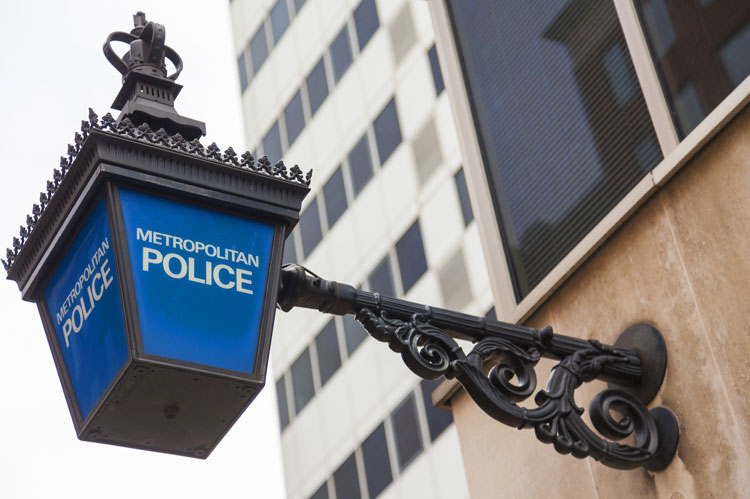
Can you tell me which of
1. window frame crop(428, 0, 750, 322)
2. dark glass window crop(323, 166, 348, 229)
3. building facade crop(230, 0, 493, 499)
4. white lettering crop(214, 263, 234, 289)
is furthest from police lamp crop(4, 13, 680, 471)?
dark glass window crop(323, 166, 348, 229)

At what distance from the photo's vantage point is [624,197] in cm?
655

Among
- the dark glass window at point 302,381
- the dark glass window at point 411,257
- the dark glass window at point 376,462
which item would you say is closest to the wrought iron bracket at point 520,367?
the dark glass window at point 376,462

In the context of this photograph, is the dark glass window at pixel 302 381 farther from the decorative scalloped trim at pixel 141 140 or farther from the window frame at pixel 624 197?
the decorative scalloped trim at pixel 141 140

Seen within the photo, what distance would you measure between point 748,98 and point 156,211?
2.57 m

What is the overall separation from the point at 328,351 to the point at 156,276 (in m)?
23.2

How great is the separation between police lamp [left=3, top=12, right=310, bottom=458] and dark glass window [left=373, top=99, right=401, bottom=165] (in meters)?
21.9

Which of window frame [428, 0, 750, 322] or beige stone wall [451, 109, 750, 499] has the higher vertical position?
window frame [428, 0, 750, 322]

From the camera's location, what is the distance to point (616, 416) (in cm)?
604

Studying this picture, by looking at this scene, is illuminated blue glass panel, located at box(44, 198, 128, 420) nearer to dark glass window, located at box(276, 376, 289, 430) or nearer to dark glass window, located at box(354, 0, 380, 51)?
dark glass window, located at box(354, 0, 380, 51)

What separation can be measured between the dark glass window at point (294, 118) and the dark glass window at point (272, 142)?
0.47 metres

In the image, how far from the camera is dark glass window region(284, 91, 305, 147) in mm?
31109

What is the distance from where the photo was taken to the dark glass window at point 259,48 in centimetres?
3344

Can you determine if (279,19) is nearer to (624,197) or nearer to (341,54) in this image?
(341,54)

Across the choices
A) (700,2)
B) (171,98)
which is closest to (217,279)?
(171,98)
